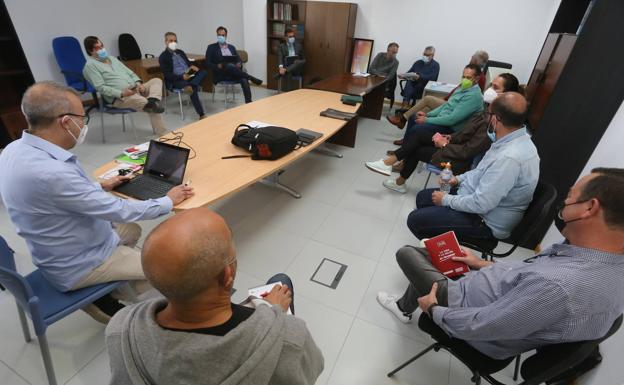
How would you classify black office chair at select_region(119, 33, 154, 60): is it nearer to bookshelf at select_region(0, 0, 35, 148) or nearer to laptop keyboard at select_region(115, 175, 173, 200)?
bookshelf at select_region(0, 0, 35, 148)

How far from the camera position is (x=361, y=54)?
608 centimetres

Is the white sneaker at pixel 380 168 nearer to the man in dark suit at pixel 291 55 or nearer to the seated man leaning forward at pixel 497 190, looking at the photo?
the seated man leaning forward at pixel 497 190

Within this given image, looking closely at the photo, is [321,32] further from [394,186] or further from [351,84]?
[394,186]

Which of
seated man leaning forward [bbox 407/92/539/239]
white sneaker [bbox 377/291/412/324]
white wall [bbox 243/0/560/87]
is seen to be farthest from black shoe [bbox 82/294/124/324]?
white wall [bbox 243/0/560/87]

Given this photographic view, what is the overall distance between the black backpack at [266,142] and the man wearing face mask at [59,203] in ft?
2.87

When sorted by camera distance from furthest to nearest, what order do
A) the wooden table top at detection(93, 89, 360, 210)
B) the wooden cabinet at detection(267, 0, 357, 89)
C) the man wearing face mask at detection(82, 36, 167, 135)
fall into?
the wooden cabinet at detection(267, 0, 357, 89), the man wearing face mask at detection(82, 36, 167, 135), the wooden table top at detection(93, 89, 360, 210)

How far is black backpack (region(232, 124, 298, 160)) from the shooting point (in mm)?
2203

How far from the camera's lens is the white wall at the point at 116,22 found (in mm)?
4180

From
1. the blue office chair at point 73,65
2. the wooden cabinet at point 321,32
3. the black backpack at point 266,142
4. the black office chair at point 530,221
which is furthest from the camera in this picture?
the wooden cabinet at point 321,32

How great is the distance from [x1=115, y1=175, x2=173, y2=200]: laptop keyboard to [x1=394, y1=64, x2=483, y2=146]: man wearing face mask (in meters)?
2.55

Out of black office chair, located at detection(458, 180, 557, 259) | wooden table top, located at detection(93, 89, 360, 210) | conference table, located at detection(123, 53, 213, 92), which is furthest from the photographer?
conference table, located at detection(123, 53, 213, 92)

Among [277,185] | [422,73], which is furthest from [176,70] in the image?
[422,73]

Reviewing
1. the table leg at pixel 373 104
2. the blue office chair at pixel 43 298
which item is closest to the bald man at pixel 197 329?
the blue office chair at pixel 43 298

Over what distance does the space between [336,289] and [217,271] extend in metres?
1.52
